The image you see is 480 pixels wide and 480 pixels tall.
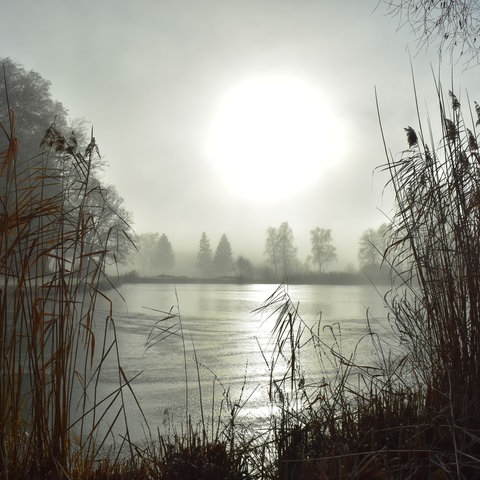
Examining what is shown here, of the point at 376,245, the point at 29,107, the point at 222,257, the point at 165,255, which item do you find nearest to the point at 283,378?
the point at 376,245

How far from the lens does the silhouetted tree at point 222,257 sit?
5291 centimetres

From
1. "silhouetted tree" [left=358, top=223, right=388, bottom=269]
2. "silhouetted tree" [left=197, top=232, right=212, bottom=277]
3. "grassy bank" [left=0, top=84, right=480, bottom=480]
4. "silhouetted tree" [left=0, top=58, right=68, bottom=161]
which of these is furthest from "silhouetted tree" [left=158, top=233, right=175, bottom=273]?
"grassy bank" [left=0, top=84, right=480, bottom=480]

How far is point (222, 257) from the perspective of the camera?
5331 centimetres

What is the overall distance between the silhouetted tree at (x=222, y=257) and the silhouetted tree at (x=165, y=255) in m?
7.29

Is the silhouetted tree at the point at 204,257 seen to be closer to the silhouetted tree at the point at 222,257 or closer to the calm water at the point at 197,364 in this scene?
the silhouetted tree at the point at 222,257

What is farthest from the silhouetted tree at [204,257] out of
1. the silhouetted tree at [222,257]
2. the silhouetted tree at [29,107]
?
the silhouetted tree at [29,107]

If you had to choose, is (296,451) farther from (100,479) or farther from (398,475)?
(100,479)

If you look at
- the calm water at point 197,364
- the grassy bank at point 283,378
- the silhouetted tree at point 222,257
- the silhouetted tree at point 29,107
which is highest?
the silhouetted tree at point 29,107

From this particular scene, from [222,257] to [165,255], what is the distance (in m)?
8.72

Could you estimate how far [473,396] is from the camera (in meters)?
2.11

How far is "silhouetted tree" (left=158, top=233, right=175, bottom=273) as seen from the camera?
5781 cm

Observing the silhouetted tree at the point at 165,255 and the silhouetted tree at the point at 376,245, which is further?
the silhouetted tree at the point at 165,255

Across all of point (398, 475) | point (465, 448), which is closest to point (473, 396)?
point (465, 448)

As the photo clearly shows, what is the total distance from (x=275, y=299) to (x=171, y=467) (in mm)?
1001
